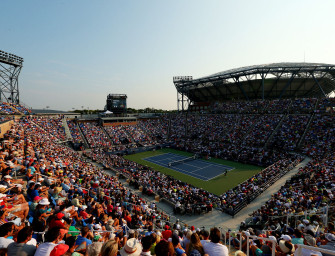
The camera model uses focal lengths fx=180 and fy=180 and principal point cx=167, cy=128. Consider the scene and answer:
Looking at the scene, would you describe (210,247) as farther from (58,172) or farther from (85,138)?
(85,138)

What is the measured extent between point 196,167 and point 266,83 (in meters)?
37.1

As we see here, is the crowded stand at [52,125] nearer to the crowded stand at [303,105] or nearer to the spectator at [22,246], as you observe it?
the spectator at [22,246]

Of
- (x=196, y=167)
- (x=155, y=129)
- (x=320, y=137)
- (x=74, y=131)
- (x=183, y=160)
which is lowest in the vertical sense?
(x=196, y=167)

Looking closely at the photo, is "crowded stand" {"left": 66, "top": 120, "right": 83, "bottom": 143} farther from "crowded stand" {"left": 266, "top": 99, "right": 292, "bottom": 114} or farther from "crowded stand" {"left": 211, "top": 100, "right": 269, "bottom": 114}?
"crowded stand" {"left": 266, "top": 99, "right": 292, "bottom": 114}

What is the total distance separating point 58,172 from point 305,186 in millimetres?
18064

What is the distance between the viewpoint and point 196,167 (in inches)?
1079

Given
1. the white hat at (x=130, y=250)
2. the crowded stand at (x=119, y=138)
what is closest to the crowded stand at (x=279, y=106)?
the crowded stand at (x=119, y=138)

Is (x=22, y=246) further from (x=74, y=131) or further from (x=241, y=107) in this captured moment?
(x=241, y=107)

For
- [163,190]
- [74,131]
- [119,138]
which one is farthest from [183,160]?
[74,131]

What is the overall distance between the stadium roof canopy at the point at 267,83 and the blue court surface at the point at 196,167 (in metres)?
25.8

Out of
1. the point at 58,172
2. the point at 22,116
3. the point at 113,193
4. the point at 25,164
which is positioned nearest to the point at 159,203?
the point at 113,193

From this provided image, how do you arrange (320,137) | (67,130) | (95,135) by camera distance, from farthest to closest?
(95,135), (67,130), (320,137)

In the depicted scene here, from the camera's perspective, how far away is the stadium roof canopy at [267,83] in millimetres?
40056

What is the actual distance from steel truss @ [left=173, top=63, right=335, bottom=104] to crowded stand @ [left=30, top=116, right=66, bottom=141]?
35.8 meters
